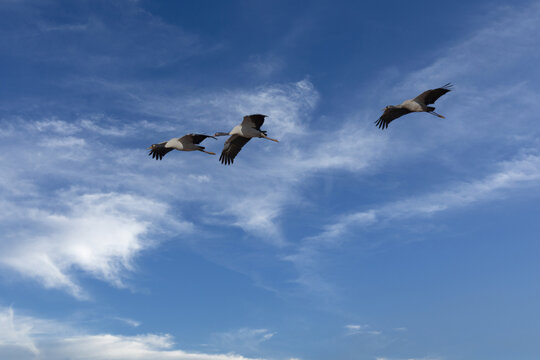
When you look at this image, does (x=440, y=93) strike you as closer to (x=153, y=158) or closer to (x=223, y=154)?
(x=223, y=154)

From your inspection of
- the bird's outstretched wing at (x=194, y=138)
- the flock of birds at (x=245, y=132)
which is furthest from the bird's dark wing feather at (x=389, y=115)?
the bird's outstretched wing at (x=194, y=138)

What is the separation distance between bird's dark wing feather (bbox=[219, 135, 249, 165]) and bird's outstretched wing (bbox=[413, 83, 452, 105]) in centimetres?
1261

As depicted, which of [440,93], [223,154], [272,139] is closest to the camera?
[440,93]

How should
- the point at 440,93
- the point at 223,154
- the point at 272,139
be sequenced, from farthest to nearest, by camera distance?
the point at 223,154
the point at 272,139
the point at 440,93

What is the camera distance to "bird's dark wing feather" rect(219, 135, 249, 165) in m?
39.4

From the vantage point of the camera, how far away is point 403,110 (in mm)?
37375

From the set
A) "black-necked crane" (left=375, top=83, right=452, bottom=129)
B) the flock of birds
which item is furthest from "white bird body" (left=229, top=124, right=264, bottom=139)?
"black-necked crane" (left=375, top=83, right=452, bottom=129)

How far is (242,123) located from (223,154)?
3.81 metres

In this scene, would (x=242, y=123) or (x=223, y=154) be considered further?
(x=223, y=154)

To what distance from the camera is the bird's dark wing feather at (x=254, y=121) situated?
118ft

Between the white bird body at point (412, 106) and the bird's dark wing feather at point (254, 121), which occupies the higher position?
the white bird body at point (412, 106)

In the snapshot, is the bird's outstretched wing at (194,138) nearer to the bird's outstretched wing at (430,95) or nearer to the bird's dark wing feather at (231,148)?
the bird's dark wing feather at (231,148)

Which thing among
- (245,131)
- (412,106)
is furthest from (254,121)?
(412,106)

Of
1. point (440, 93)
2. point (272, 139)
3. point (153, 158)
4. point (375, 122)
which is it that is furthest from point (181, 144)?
point (440, 93)
